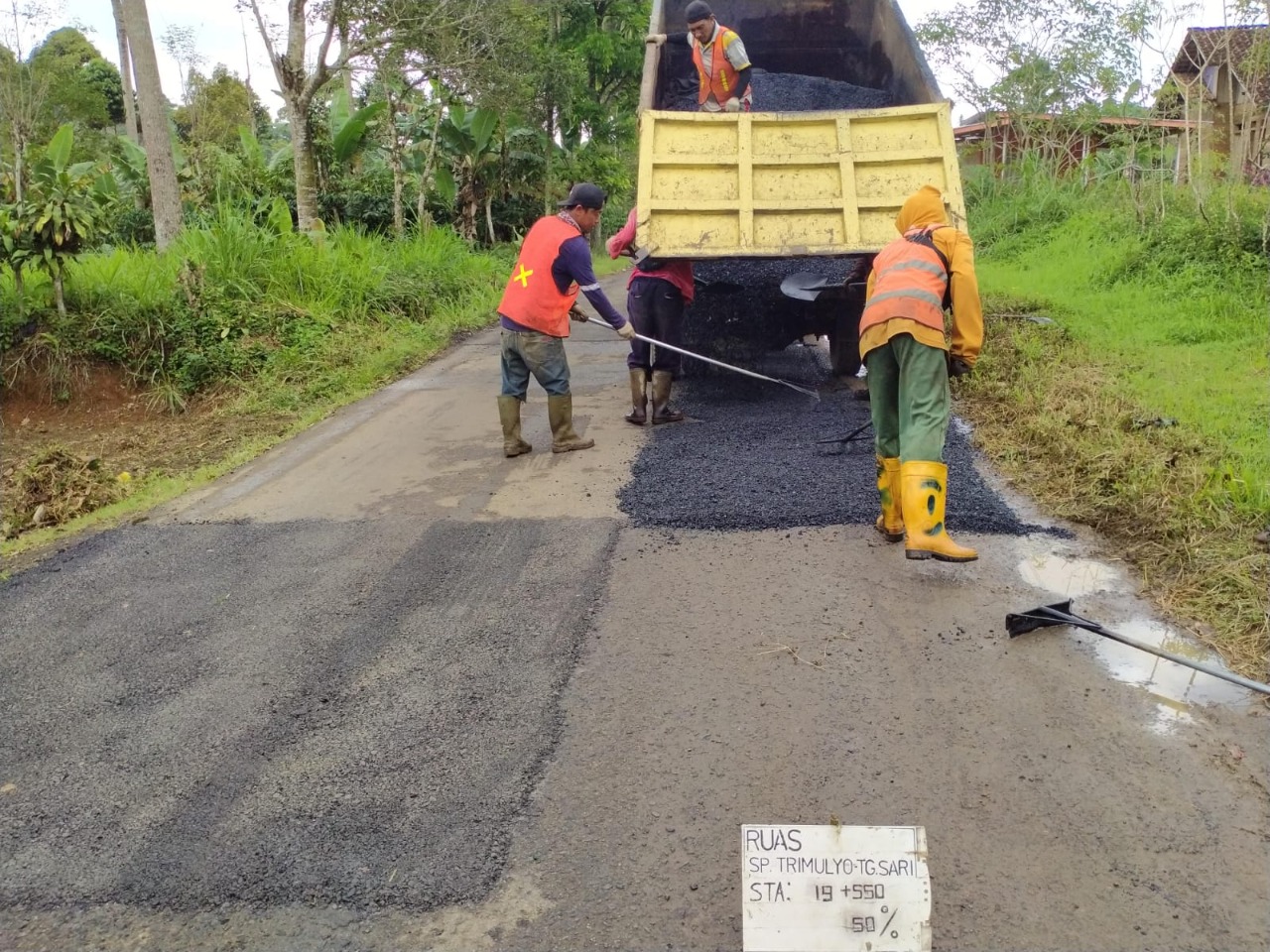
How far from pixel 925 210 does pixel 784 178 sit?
1.85 meters

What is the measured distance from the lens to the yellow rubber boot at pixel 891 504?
4.39m

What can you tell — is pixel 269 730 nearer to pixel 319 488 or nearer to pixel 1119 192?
pixel 319 488

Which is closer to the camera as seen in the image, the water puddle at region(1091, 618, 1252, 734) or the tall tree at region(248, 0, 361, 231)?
the water puddle at region(1091, 618, 1252, 734)

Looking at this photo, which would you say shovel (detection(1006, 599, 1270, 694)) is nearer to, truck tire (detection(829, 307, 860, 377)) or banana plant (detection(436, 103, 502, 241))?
truck tire (detection(829, 307, 860, 377))

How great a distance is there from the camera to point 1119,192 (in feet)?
41.1

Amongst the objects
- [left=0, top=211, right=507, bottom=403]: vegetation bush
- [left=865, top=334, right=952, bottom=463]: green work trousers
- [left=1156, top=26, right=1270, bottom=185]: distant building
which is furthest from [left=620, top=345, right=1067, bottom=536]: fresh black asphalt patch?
[left=1156, top=26, right=1270, bottom=185]: distant building

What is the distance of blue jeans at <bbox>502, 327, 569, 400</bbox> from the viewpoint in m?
5.89

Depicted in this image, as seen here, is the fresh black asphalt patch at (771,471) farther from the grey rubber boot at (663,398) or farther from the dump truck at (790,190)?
the dump truck at (790,190)

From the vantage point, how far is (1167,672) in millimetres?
3215

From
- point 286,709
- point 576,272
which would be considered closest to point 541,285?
point 576,272

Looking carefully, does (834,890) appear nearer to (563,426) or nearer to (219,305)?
(563,426)

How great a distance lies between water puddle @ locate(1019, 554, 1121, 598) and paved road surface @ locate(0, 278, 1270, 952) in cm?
2

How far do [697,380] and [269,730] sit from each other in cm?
489

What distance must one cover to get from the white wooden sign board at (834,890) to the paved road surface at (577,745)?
0.88 feet
